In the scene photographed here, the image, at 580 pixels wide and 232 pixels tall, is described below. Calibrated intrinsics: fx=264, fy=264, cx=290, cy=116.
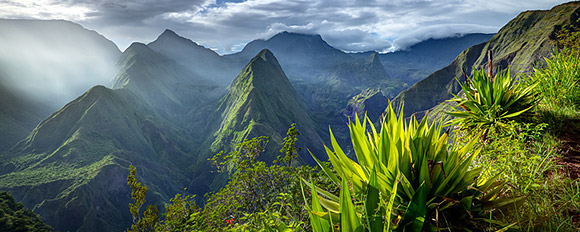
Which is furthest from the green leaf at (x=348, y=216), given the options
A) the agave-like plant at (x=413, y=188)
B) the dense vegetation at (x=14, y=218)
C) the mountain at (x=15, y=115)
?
the mountain at (x=15, y=115)

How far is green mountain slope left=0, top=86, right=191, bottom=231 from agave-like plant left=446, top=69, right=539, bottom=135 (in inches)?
5193

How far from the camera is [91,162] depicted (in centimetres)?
12394

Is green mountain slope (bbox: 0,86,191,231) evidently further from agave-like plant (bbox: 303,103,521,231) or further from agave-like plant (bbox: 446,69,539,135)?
agave-like plant (bbox: 446,69,539,135)

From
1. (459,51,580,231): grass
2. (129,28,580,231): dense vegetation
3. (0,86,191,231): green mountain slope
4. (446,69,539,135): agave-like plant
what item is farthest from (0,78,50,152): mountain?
(459,51,580,231): grass

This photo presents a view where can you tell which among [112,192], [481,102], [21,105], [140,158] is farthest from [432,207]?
[21,105]

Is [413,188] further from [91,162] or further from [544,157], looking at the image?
[91,162]

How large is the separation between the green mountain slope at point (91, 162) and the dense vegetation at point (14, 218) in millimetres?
40384

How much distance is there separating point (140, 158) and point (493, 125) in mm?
168196

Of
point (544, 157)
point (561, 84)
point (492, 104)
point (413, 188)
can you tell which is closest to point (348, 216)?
point (413, 188)

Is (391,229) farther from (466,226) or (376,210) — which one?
(466,226)

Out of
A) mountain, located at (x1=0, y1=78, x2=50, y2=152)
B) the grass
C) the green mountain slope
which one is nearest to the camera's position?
the grass

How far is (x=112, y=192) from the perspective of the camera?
4624 inches

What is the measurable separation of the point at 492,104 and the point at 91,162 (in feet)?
509

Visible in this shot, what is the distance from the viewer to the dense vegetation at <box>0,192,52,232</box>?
172ft
